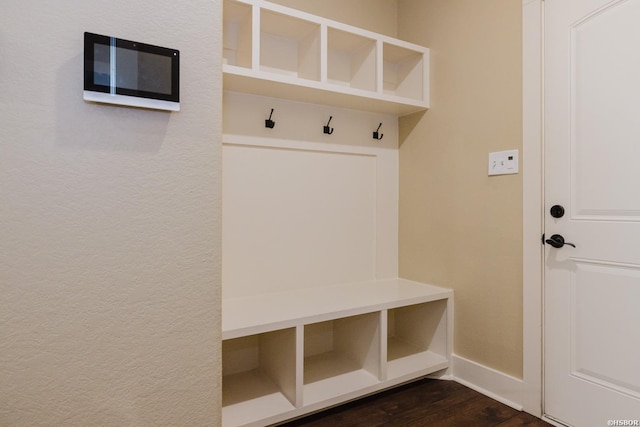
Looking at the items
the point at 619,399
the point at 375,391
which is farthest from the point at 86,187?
the point at 619,399

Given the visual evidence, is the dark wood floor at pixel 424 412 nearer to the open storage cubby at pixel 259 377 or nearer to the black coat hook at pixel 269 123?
the open storage cubby at pixel 259 377

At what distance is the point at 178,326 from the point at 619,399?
1.76 m

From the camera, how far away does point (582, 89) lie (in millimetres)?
1603

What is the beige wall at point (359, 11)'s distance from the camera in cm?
220

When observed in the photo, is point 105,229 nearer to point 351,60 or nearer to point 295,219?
point 295,219

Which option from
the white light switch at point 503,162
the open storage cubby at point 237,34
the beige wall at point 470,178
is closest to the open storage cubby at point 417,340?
the beige wall at point 470,178

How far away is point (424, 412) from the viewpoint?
70.6 inches

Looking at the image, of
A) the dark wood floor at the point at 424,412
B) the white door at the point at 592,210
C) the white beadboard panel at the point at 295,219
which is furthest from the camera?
the white beadboard panel at the point at 295,219

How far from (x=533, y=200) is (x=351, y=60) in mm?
1351

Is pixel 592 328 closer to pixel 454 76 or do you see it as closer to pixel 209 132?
pixel 454 76

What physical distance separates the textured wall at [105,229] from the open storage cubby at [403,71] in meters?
1.44

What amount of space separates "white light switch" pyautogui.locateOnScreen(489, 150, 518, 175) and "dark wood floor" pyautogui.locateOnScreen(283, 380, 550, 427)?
1.19 metres

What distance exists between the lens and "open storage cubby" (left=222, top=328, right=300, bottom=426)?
5.31 feet

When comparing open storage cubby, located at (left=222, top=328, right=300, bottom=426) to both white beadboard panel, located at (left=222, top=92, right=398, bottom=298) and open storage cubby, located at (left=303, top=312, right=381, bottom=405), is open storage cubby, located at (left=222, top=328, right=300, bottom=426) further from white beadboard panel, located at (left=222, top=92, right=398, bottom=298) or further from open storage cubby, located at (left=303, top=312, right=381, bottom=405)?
white beadboard panel, located at (left=222, top=92, right=398, bottom=298)
